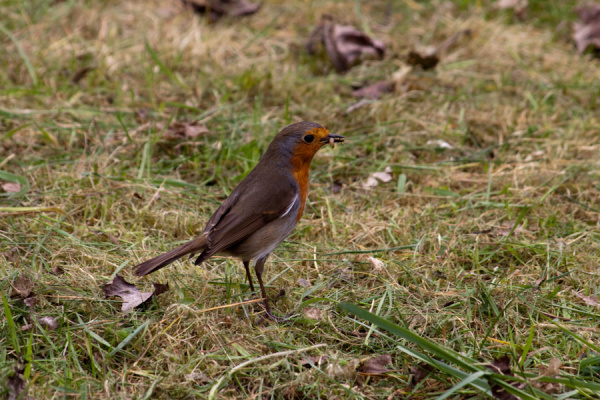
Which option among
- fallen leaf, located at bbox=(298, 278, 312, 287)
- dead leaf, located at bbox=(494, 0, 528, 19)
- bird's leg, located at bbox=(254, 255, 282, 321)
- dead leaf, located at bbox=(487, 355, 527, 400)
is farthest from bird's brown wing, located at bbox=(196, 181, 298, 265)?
dead leaf, located at bbox=(494, 0, 528, 19)

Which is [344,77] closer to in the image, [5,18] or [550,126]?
[550,126]

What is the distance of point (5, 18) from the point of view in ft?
21.7

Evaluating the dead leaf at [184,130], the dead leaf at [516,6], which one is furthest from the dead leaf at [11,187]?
the dead leaf at [516,6]

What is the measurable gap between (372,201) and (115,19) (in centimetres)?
383

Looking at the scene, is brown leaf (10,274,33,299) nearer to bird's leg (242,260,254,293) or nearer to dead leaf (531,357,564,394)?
bird's leg (242,260,254,293)

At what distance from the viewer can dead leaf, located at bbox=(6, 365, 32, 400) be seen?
106 inches

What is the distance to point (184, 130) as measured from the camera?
5.12 metres

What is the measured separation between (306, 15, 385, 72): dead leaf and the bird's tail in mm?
3316

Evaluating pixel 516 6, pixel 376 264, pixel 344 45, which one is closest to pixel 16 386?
pixel 376 264

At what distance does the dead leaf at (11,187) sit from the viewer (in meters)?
4.44

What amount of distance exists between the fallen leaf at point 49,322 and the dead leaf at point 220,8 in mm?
4596

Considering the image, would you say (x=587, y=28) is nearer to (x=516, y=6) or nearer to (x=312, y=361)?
(x=516, y=6)

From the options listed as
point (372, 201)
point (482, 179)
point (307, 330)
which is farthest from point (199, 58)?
point (307, 330)

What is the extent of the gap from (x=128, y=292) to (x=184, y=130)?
1.94 m
